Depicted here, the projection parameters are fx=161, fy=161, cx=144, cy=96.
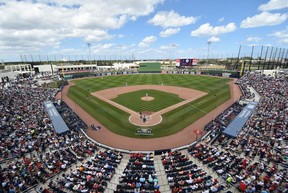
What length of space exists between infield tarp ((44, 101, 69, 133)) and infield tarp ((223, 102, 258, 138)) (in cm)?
2394

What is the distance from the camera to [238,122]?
25.8 m

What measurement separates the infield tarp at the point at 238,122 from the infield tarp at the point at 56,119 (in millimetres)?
23941

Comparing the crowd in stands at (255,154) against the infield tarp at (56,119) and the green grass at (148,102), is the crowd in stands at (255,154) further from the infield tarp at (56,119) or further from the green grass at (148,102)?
the infield tarp at (56,119)

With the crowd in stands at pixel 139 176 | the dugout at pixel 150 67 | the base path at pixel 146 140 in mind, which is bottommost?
the base path at pixel 146 140

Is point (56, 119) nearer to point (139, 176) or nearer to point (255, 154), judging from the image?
point (139, 176)

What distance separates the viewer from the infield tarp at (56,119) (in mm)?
24562

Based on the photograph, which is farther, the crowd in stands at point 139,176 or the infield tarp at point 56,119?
the infield tarp at point 56,119

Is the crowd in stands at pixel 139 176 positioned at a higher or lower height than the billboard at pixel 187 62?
lower

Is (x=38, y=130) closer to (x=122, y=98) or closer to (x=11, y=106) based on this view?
(x=11, y=106)

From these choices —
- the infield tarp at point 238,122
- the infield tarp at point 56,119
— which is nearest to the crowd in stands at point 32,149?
the infield tarp at point 56,119

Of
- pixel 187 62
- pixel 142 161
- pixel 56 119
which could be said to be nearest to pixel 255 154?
pixel 142 161

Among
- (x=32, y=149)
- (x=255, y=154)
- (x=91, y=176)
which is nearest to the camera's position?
(x=91, y=176)

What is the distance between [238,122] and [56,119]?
100 feet

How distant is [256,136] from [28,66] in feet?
364
